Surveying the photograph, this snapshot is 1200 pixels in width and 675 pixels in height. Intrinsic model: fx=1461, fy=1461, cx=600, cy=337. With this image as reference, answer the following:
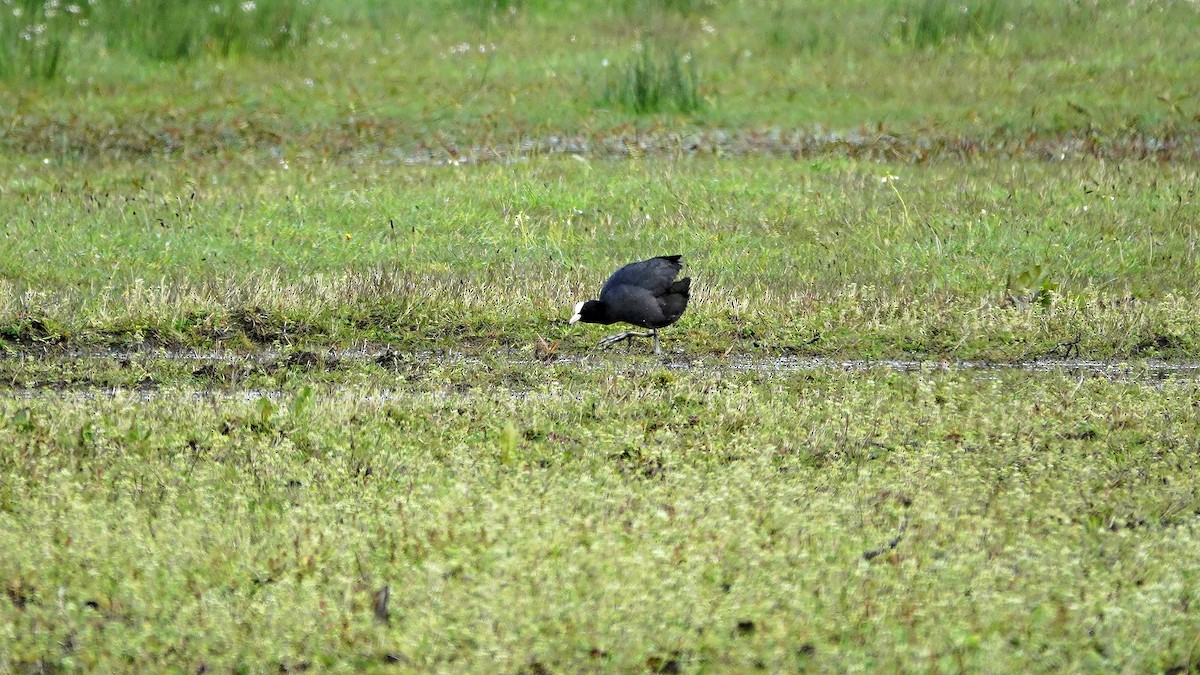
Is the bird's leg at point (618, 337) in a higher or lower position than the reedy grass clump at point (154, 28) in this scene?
lower

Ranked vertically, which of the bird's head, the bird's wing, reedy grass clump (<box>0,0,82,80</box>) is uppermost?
reedy grass clump (<box>0,0,82,80</box>)

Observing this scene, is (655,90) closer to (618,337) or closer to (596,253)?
(596,253)

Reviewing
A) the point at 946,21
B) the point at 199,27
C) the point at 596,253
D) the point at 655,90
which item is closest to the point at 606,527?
the point at 596,253

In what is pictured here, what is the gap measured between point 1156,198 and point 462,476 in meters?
9.00

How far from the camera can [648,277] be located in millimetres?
9102

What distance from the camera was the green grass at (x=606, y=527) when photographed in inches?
187

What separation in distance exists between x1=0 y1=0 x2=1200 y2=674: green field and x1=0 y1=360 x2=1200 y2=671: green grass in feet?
0.07

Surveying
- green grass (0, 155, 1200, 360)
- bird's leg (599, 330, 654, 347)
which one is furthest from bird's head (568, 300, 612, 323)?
green grass (0, 155, 1200, 360)

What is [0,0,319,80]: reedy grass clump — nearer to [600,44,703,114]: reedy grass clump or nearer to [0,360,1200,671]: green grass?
[600,44,703,114]: reedy grass clump

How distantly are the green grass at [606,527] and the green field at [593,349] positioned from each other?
0.02 m

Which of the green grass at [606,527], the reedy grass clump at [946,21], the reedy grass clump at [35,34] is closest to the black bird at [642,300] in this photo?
the green grass at [606,527]

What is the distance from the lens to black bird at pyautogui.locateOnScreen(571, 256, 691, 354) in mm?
8977

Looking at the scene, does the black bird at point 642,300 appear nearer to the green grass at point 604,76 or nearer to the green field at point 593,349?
the green field at point 593,349

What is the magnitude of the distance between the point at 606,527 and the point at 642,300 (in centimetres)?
351
